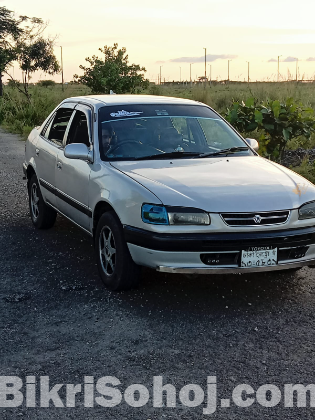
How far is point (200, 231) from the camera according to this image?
460cm

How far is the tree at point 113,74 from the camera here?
79.2ft

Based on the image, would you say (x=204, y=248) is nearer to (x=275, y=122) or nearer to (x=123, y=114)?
Answer: (x=123, y=114)

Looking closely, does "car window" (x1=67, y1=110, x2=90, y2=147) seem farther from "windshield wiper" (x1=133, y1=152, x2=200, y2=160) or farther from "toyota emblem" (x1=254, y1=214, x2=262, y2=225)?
"toyota emblem" (x1=254, y1=214, x2=262, y2=225)

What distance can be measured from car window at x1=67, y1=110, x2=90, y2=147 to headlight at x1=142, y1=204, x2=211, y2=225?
1.58 meters

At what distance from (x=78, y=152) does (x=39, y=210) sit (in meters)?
1.96

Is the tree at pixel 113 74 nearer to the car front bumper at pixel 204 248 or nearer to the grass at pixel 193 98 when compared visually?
the grass at pixel 193 98

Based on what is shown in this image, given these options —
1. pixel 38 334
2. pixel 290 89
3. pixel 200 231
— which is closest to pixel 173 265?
pixel 200 231

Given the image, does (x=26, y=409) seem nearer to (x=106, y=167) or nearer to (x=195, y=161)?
(x=106, y=167)

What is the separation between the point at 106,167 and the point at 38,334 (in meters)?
1.63

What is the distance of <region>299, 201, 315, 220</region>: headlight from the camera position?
15.9 ft

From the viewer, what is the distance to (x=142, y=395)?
351 cm

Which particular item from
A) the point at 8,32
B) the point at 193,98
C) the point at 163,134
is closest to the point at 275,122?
the point at 163,134

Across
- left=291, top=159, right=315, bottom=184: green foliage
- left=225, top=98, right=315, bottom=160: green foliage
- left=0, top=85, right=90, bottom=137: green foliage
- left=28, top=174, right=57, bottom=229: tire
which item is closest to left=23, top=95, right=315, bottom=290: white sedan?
left=28, top=174, right=57, bottom=229: tire

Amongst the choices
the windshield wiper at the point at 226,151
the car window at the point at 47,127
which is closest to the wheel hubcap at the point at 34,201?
the car window at the point at 47,127
